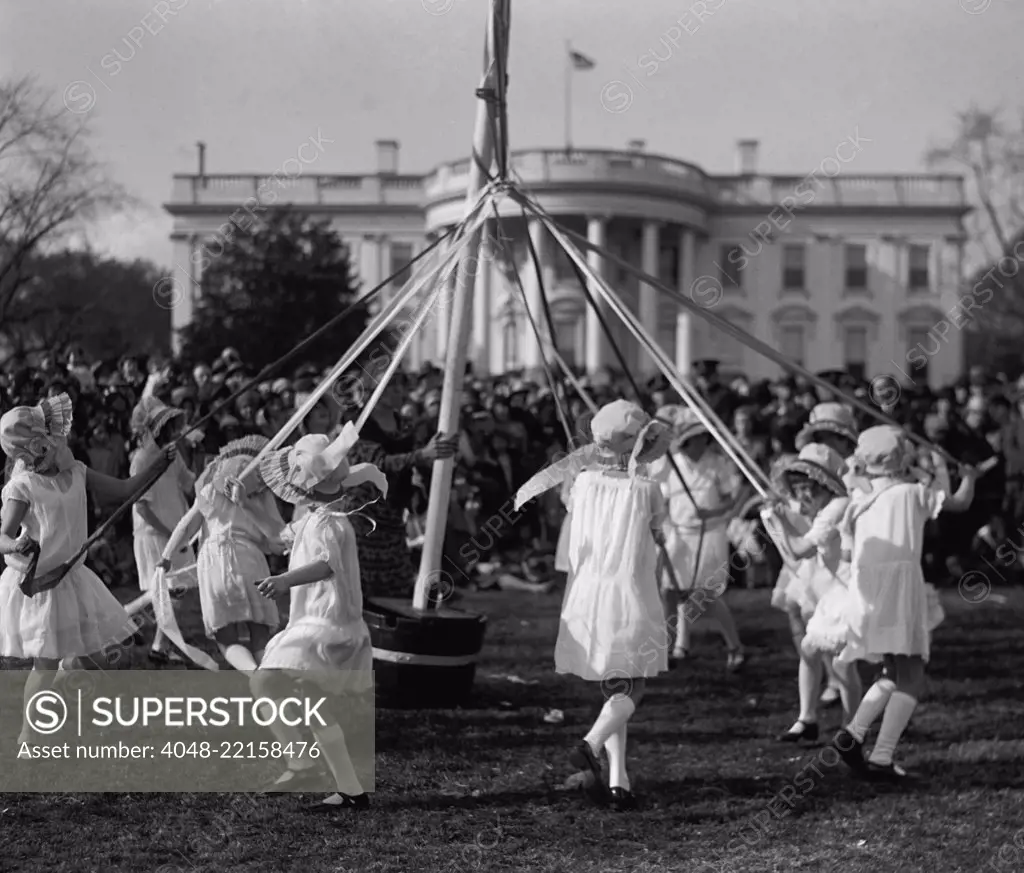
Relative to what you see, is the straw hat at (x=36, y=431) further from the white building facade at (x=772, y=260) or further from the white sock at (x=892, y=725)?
the white building facade at (x=772, y=260)

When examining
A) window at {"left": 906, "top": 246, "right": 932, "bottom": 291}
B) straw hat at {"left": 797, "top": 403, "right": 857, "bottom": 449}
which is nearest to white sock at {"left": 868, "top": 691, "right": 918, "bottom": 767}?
straw hat at {"left": 797, "top": 403, "right": 857, "bottom": 449}

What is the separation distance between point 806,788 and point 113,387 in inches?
232

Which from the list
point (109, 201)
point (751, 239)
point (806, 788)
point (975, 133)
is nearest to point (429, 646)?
point (806, 788)

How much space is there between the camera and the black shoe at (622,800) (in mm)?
4992

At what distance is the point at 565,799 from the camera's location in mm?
5082

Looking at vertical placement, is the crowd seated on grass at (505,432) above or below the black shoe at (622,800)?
above

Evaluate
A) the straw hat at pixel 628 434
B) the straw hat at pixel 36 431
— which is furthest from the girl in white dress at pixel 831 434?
the straw hat at pixel 36 431

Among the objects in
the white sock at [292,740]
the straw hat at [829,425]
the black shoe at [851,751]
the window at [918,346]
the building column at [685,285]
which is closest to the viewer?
the white sock at [292,740]

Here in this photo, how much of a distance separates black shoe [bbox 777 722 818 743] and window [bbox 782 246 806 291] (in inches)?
1795

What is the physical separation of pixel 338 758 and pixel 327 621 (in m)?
0.51

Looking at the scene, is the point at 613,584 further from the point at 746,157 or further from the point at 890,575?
the point at 746,157

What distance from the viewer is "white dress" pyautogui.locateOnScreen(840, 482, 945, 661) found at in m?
5.51

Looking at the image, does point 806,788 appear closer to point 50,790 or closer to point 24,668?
point 50,790

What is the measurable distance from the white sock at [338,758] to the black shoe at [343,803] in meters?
0.02
